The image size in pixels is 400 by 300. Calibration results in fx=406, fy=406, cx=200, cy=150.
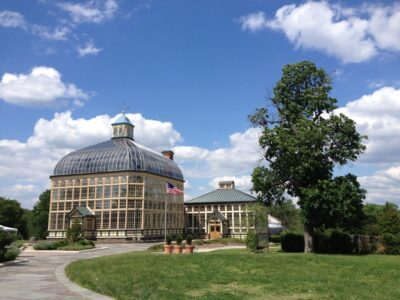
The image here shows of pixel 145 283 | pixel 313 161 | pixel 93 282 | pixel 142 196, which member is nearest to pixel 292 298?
pixel 145 283

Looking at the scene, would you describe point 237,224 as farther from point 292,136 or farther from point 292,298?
point 292,298

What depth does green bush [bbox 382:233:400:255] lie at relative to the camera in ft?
91.1

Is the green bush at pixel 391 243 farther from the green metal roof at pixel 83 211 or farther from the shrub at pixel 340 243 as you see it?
the green metal roof at pixel 83 211

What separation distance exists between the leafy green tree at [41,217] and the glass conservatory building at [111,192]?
13.5 meters

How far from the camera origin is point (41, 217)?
79062mm

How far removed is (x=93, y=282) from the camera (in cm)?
1417

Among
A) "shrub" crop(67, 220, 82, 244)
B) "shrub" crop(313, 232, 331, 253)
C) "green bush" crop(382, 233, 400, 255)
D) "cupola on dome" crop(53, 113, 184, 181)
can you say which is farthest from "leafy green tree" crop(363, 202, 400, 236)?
"cupola on dome" crop(53, 113, 184, 181)

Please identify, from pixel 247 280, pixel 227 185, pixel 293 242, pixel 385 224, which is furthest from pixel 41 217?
pixel 247 280

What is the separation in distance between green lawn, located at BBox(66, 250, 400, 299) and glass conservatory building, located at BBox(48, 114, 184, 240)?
39595 millimetres

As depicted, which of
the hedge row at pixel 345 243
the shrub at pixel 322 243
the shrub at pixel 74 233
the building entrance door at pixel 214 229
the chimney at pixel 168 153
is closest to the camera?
the hedge row at pixel 345 243

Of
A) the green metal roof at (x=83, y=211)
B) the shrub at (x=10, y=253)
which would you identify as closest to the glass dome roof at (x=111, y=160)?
the green metal roof at (x=83, y=211)

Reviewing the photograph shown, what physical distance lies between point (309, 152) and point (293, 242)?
7.74 metres

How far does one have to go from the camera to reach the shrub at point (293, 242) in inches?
1203

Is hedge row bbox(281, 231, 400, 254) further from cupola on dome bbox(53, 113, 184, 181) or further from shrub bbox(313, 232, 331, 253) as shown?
cupola on dome bbox(53, 113, 184, 181)
